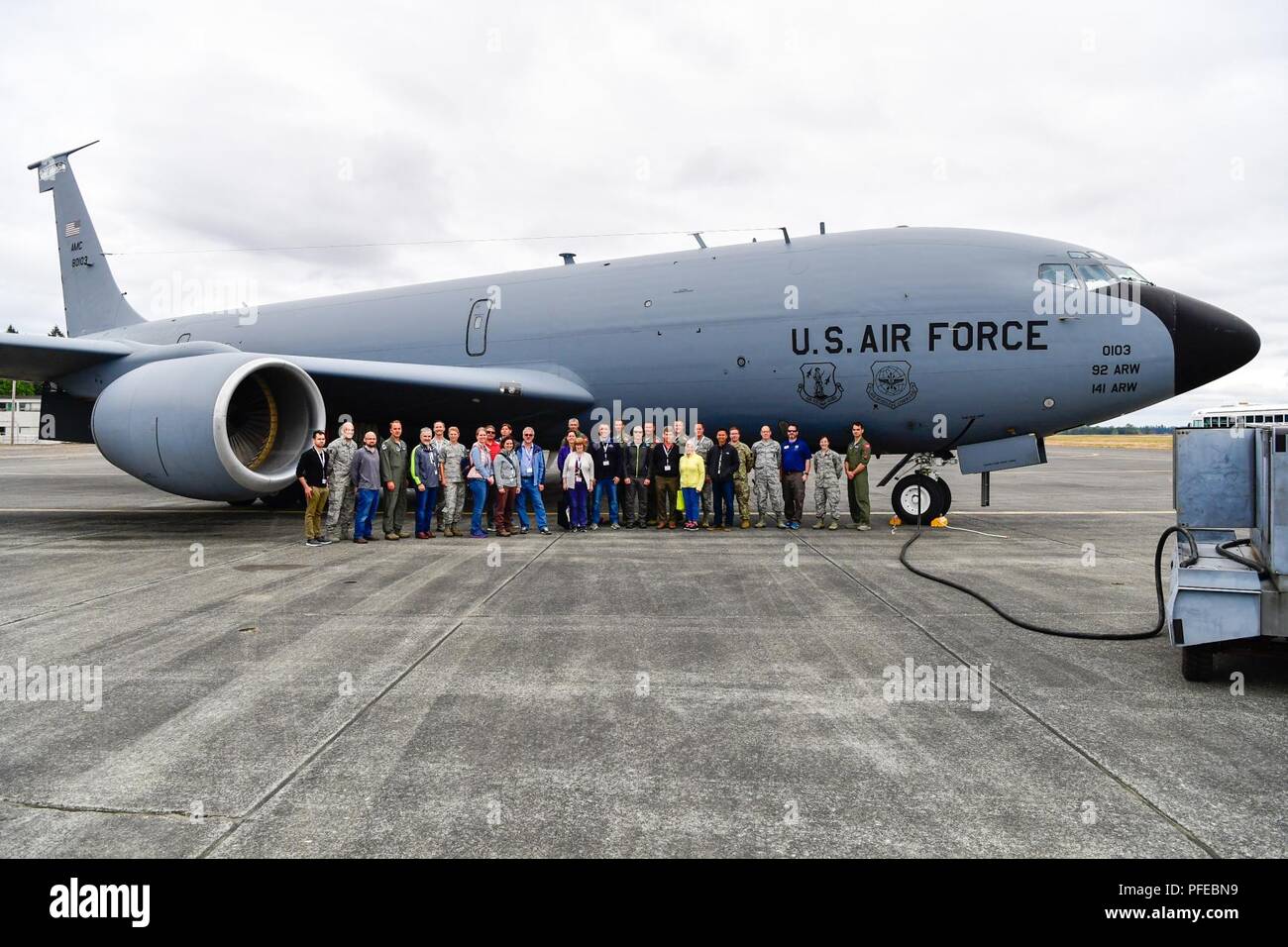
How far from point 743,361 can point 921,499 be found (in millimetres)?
3192

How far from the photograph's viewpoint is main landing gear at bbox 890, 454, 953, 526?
432 inches

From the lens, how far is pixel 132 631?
5.05 m

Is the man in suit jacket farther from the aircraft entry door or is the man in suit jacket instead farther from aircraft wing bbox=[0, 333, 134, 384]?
aircraft wing bbox=[0, 333, 134, 384]

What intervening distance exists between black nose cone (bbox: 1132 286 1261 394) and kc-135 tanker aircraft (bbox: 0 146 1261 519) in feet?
0.09

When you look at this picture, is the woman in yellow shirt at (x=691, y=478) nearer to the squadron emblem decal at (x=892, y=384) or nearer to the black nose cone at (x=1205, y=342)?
the squadron emblem decal at (x=892, y=384)

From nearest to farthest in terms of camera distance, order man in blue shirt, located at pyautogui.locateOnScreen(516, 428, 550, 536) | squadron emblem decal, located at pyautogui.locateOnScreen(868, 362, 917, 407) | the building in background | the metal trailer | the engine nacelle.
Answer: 1. the metal trailer
2. the engine nacelle
3. squadron emblem decal, located at pyautogui.locateOnScreen(868, 362, 917, 407)
4. man in blue shirt, located at pyautogui.locateOnScreen(516, 428, 550, 536)
5. the building in background

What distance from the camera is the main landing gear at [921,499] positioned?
10969mm

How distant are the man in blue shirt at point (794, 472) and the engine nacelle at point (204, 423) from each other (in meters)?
6.22

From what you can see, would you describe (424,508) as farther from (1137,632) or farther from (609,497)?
(1137,632)

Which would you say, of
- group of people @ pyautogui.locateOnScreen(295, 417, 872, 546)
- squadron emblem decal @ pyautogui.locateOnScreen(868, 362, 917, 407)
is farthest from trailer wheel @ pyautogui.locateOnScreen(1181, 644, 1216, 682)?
group of people @ pyautogui.locateOnScreen(295, 417, 872, 546)

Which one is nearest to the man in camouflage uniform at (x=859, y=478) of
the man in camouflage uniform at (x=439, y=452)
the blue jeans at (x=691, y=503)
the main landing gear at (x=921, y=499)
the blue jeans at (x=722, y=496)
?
the main landing gear at (x=921, y=499)

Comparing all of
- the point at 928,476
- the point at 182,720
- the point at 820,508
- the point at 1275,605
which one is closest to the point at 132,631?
the point at 182,720

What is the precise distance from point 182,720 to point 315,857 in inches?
62.4
